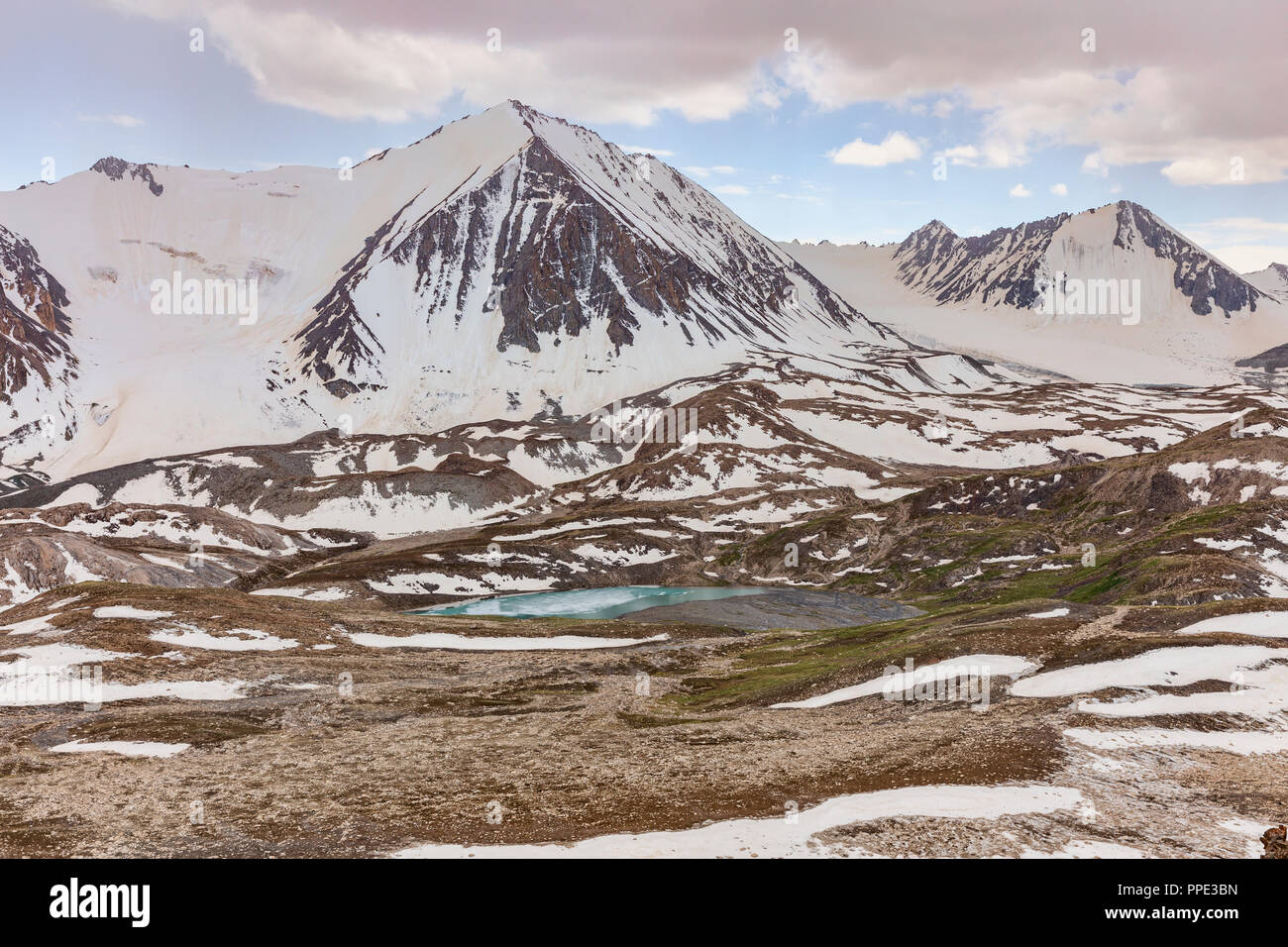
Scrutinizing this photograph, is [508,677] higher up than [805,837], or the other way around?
[805,837]

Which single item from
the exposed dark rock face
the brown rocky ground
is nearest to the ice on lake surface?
the brown rocky ground

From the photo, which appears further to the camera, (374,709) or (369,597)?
(369,597)

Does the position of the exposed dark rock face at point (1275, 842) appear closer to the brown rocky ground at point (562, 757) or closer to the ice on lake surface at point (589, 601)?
the brown rocky ground at point (562, 757)

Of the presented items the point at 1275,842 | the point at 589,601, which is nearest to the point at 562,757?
the point at 1275,842

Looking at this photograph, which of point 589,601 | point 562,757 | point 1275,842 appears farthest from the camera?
point 589,601

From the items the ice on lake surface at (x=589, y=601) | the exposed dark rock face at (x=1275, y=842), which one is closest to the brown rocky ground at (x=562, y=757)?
the exposed dark rock face at (x=1275, y=842)

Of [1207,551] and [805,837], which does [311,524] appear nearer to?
[1207,551]

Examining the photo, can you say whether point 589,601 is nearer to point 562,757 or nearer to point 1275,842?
point 562,757

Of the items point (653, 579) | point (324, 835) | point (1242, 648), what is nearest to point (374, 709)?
point (324, 835)
